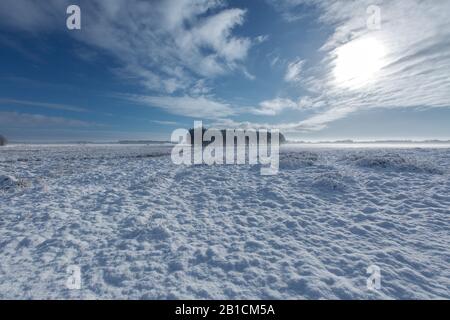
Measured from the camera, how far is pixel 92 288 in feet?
17.6

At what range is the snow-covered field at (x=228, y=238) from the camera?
5.47 meters

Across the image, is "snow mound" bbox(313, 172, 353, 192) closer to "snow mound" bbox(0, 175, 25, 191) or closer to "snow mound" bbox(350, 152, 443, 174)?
"snow mound" bbox(350, 152, 443, 174)

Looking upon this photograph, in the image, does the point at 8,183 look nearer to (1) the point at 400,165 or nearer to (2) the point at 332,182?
(2) the point at 332,182

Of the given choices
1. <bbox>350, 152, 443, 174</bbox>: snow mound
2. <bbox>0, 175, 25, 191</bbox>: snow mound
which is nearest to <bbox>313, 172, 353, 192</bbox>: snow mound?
<bbox>350, 152, 443, 174</bbox>: snow mound

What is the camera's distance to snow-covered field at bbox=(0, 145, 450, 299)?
5473mm

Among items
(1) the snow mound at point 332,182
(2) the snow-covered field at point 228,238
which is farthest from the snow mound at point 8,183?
(1) the snow mound at point 332,182

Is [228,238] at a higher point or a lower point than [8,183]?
lower

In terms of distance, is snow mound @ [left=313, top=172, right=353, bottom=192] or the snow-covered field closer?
the snow-covered field

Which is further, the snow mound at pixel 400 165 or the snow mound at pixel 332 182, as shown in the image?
the snow mound at pixel 400 165

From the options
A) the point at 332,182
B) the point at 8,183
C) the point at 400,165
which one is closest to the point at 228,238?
the point at 332,182

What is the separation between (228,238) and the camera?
7727 mm

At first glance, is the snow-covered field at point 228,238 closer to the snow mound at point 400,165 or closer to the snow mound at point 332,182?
the snow mound at point 332,182
